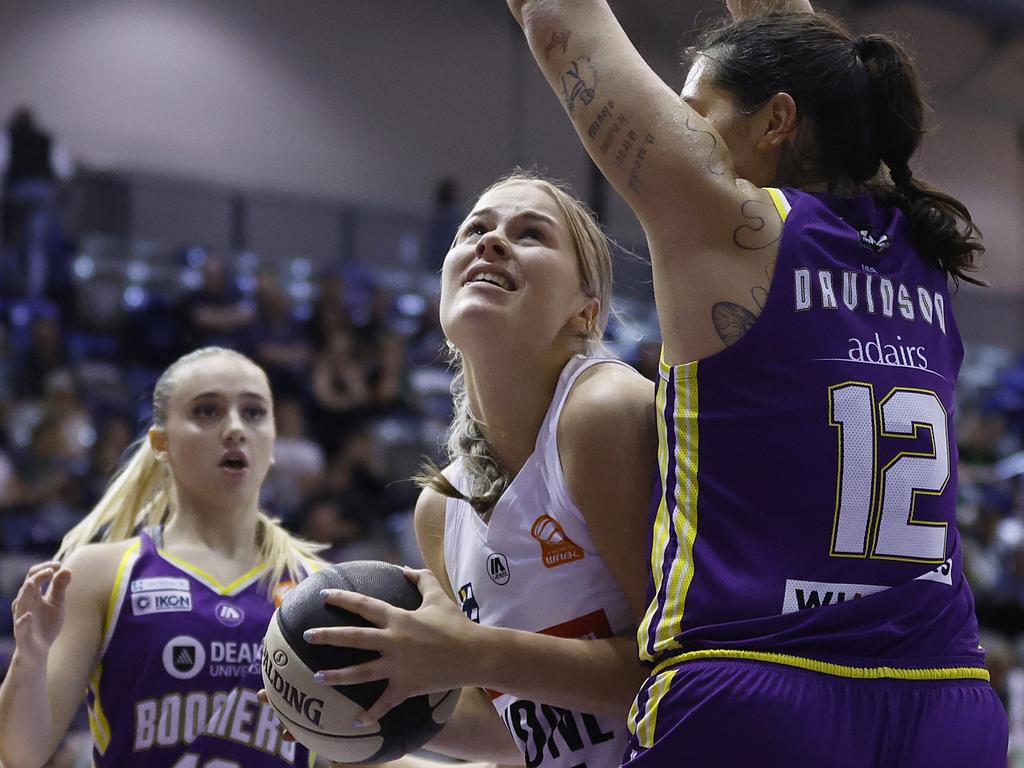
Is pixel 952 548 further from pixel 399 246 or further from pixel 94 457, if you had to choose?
pixel 399 246

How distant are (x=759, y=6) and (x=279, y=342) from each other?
7592mm

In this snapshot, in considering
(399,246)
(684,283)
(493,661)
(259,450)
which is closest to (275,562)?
(259,450)

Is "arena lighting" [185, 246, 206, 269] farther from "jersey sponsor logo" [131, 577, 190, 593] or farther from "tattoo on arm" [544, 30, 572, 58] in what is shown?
"tattoo on arm" [544, 30, 572, 58]

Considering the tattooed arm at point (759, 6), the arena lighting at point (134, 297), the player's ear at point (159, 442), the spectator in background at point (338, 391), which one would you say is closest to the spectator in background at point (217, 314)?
the arena lighting at point (134, 297)

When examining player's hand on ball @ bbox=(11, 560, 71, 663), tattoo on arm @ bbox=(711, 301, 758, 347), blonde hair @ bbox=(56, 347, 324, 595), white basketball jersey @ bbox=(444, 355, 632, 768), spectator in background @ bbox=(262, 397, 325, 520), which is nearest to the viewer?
tattoo on arm @ bbox=(711, 301, 758, 347)

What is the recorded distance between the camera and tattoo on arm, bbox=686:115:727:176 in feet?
6.72

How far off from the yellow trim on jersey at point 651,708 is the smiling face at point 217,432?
2.02m

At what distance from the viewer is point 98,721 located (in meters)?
3.50

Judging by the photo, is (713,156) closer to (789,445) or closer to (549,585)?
(789,445)

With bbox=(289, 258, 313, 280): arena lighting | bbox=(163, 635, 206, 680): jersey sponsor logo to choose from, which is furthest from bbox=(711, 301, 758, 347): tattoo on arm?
bbox=(289, 258, 313, 280): arena lighting

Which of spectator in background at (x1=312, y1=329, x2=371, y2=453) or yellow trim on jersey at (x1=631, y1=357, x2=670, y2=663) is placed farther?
spectator in background at (x1=312, y1=329, x2=371, y2=453)

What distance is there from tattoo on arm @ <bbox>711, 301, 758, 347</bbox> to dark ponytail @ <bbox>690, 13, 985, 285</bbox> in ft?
1.28

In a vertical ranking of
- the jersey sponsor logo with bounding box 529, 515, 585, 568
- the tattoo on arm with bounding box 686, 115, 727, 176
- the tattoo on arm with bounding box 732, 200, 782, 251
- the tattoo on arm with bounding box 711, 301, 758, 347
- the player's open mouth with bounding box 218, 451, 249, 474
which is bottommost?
the jersey sponsor logo with bounding box 529, 515, 585, 568

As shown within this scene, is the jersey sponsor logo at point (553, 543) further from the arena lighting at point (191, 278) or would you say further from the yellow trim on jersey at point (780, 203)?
the arena lighting at point (191, 278)
